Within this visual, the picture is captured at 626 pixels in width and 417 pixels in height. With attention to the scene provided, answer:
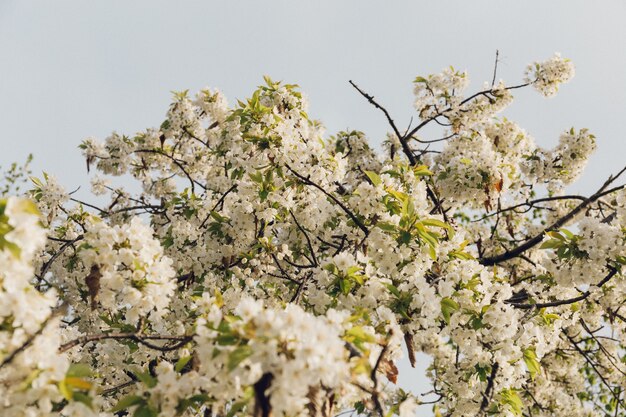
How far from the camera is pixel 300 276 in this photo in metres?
7.08

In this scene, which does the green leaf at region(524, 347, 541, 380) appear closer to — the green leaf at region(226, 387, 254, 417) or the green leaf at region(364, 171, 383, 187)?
the green leaf at region(364, 171, 383, 187)

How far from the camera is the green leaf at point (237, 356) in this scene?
2.74 meters

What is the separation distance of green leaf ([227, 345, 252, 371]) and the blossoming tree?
0.02 m

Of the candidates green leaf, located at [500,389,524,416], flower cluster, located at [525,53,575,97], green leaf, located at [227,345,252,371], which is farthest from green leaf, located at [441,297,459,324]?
flower cluster, located at [525,53,575,97]

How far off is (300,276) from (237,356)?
4330 millimetres

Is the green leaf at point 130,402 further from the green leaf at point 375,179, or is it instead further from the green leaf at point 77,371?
the green leaf at point 375,179

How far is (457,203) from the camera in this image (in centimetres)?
791

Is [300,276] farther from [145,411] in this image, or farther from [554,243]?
[145,411]

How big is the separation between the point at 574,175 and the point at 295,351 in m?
8.14

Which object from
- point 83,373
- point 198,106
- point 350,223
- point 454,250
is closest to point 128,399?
point 83,373

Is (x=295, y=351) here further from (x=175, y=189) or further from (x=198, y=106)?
(x=175, y=189)

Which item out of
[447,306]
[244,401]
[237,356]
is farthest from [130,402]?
[447,306]

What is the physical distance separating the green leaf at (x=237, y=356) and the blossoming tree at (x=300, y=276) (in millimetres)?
17

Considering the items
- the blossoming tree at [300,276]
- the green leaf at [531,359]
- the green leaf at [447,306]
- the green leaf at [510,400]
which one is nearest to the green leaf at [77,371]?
the blossoming tree at [300,276]
